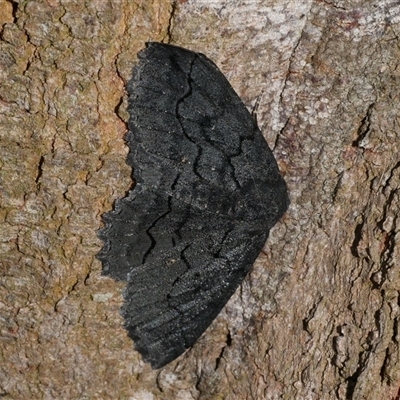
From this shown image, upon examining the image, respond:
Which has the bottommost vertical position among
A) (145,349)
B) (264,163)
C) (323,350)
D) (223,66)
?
(145,349)

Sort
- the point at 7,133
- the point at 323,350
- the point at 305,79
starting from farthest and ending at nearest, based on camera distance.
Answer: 1. the point at 323,350
2. the point at 305,79
3. the point at 7,133

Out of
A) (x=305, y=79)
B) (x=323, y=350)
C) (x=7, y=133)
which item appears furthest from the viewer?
(x=323, y=350)

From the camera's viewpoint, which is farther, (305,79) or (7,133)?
(305,79)

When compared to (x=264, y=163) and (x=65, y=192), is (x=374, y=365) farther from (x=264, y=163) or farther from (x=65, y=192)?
(x=65, y=192)

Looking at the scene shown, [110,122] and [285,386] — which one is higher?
[110,122]

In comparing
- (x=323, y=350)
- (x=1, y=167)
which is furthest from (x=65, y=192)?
(x=323, y=350)
